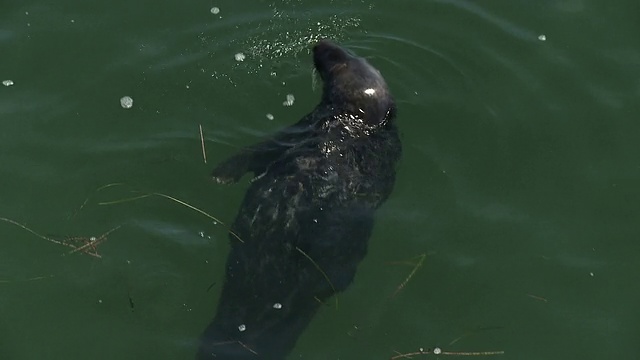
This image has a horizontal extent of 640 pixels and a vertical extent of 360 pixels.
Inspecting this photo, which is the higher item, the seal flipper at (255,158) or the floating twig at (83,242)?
the seal flipper at (255,158)

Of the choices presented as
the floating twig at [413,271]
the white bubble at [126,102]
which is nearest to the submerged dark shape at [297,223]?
the floating twig at [413,271]

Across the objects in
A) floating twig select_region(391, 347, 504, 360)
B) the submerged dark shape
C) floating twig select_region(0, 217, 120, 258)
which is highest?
the submerged dark shape

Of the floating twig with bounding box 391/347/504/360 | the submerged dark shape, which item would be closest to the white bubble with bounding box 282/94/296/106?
the submerged dark shape

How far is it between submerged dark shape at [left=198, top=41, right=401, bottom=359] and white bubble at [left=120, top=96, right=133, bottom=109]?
1455 mm

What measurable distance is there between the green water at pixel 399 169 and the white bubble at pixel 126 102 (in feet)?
0.27

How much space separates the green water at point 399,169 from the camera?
7.14 metres

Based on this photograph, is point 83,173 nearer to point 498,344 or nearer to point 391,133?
point 391,133

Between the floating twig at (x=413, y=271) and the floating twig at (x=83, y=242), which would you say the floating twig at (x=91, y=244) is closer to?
the floating twig at (x=83, y=242)

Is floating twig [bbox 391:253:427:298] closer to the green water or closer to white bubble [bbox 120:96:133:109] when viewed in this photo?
the green water

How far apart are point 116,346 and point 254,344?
3.71 ft

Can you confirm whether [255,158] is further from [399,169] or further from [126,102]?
[126,102]

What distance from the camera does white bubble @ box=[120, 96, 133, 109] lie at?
8.58 m

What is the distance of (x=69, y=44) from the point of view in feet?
30.1

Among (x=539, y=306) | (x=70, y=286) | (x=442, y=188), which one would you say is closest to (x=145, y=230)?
(x=70, y=286)
